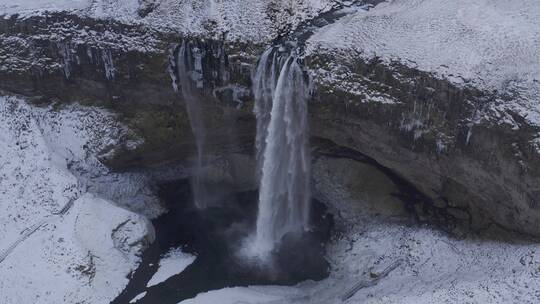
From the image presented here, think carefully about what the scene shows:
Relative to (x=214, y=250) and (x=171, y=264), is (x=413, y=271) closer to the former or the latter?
(x=214, y=250)

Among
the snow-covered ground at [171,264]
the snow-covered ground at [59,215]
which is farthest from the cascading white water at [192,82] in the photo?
the snow-covered ground at [171,264]

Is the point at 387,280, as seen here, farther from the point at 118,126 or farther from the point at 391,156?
the point at 118,126

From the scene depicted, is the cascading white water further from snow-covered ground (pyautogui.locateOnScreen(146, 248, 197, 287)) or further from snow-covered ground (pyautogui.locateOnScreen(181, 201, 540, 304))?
snow-covered ground (pyautogui.locateOnScreen(181, 201, 540, 304))

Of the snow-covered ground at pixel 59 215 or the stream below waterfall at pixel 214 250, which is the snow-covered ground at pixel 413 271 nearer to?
the stream below waterfall at pixel 214 250

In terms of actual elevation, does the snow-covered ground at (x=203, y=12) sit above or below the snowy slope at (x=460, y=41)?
above

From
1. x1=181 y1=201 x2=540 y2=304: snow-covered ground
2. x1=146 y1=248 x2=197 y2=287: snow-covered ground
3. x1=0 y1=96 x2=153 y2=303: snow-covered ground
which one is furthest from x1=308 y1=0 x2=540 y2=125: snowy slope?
x1=0 y1=96 x2=153 y2=303: snow-covered ground

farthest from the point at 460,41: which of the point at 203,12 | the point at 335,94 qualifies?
the point at 203,12
